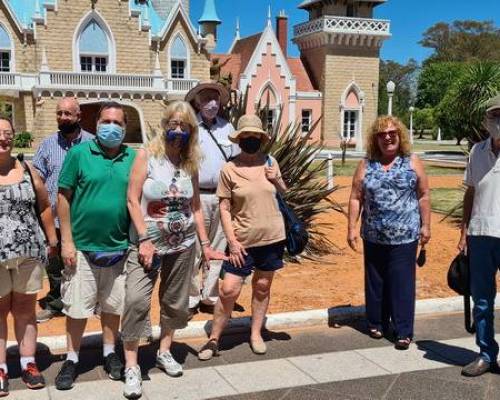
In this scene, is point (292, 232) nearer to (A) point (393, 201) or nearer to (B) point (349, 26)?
(A) point (393, 201)

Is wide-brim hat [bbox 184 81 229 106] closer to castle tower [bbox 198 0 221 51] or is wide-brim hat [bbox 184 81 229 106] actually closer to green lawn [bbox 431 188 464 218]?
green lawn [bbox 431 188 464 218]

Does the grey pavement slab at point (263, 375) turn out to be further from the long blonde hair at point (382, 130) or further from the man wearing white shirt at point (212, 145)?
the long blonde hair at point (382, 130)

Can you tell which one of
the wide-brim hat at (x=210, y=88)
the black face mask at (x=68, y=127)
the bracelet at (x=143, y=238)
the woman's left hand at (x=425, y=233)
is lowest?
the woman's left hand at (x=425, y=233)

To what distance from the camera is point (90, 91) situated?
99.1 ft

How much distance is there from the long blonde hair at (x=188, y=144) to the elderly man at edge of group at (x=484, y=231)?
1973mm

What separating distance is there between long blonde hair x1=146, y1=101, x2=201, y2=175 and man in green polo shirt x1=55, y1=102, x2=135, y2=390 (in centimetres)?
18

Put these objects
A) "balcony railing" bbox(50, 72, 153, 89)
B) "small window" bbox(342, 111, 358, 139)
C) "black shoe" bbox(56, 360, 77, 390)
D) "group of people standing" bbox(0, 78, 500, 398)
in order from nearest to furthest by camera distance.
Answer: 1. "group of people standing" bbox(0, 78, 500, 398)
2. "black shoe" bbox(56, 360, 77, 390)
3. "balcony railing" bbox(50, 72, 153, 89)
4. "small window" bbox(342, 111, 358, 139)

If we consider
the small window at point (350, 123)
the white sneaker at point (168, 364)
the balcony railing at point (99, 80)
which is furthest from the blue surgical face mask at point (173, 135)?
the small window at point (350, 123)

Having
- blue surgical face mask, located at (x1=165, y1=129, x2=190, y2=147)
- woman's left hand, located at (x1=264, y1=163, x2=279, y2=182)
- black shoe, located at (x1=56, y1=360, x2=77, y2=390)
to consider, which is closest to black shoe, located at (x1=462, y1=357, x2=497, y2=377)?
woman's left hand, located at (x1=264, y1=163, x2=279, y2=182)

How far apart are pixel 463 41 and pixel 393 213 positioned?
66.2 metres

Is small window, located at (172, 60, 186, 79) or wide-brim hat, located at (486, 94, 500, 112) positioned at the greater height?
small window, located at (172, 60, 186, 79)

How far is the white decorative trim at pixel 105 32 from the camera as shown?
101 feet

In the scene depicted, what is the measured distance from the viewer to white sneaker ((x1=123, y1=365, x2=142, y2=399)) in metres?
3.89

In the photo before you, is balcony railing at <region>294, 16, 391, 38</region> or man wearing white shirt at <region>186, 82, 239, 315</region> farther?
balcony railing at <region>294, 16, 391, 38</region>
